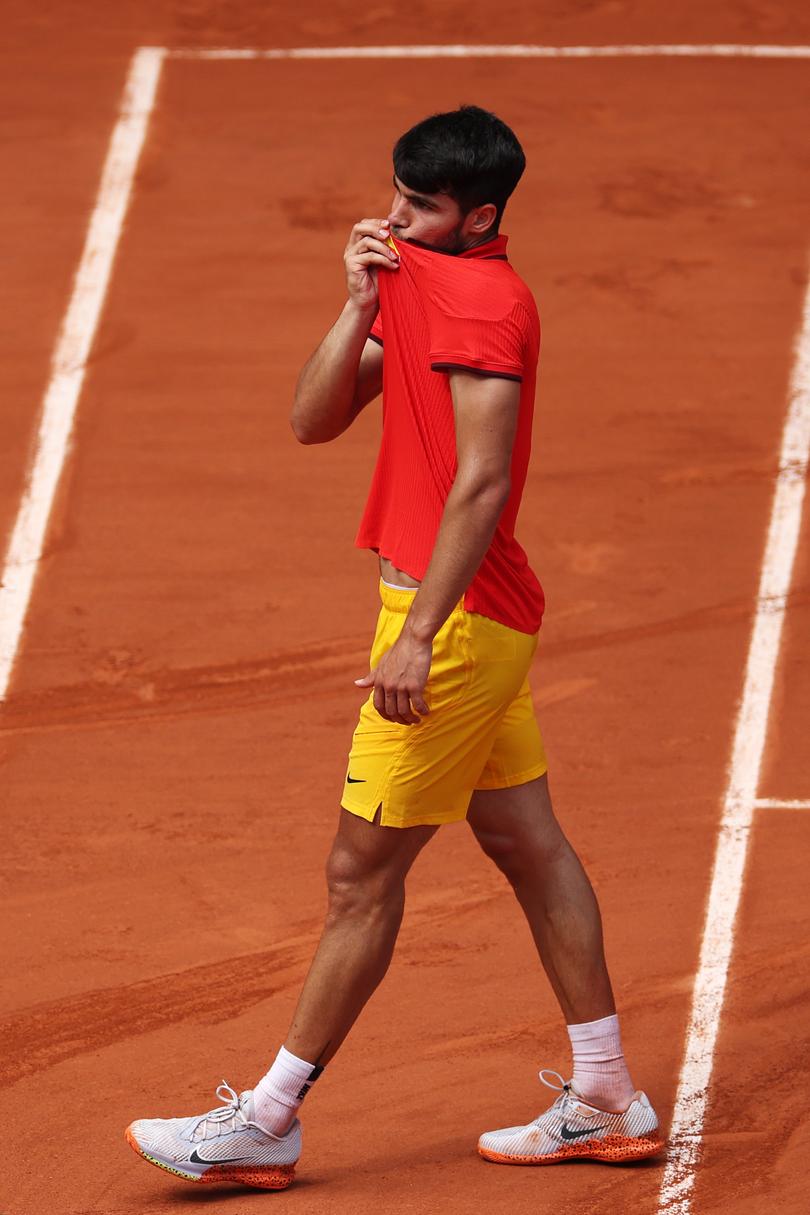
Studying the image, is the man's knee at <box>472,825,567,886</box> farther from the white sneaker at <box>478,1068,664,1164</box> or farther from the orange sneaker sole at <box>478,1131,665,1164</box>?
the orange sneaker sole at <box>478,1131,665,1164</box>

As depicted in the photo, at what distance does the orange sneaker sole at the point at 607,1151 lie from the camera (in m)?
4.34

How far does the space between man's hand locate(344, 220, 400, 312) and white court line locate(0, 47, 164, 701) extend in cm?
352

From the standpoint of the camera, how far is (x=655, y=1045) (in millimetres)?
5062

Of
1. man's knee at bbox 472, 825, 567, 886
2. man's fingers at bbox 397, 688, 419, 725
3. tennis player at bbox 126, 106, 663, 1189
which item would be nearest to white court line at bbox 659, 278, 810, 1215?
tennis player at bbox 126, 106, 663, 1189

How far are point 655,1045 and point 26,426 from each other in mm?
4877

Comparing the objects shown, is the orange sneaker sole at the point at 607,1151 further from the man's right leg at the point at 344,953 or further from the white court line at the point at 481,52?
the white court line at the point at 481,52

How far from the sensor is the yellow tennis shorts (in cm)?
401

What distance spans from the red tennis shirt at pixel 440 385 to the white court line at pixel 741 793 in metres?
1.40

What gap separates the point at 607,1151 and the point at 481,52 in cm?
885

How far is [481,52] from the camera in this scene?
11.7 metres

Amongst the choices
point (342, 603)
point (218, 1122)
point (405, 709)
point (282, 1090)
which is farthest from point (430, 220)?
point (342, 603)

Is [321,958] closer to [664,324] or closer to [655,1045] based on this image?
[655,1045]

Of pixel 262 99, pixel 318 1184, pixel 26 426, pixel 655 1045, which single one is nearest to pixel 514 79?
pixel 262 99

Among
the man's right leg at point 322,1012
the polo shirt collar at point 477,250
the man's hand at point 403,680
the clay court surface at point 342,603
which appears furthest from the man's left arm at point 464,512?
the clay court surface at point 342,603
